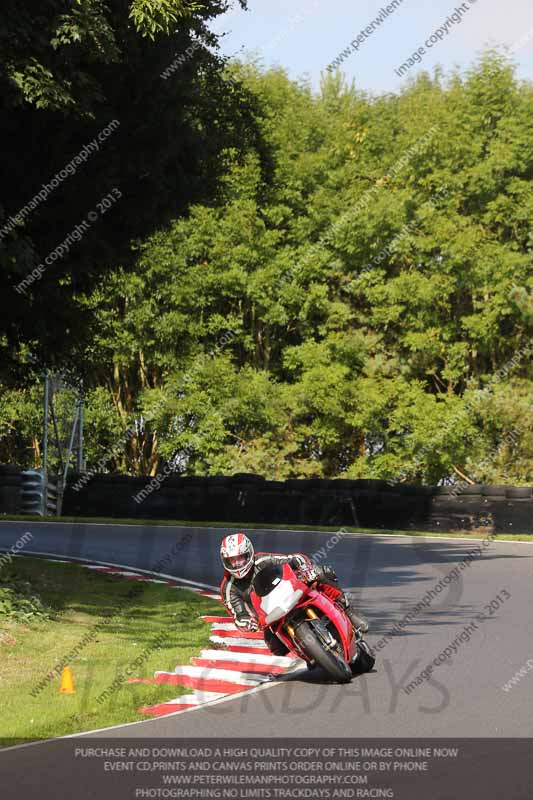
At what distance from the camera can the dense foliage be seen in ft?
142

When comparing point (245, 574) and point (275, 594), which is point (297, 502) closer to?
point (245, 574)

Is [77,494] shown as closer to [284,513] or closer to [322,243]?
[284,513]

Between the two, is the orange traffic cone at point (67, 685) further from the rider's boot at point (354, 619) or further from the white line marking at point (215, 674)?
the rider's boot at point (354, 619)

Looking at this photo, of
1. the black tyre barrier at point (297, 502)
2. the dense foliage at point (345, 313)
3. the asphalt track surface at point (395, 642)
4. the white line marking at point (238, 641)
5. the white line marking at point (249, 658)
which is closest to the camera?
the asphalt track surface at point (395, 642)

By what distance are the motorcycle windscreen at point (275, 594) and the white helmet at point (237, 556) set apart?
15 cm

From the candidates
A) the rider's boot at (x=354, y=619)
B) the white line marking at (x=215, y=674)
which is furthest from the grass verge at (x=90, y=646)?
the rider's boot at (x=354, y=619)

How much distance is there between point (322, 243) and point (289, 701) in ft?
124

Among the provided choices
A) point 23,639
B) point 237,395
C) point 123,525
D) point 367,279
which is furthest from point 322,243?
point 23,639

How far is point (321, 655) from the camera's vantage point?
9.92m

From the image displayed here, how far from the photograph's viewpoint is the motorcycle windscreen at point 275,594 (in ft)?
32.8

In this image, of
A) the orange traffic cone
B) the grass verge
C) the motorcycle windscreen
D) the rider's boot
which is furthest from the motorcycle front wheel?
the orange traffic cone

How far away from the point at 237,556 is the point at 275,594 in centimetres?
44
